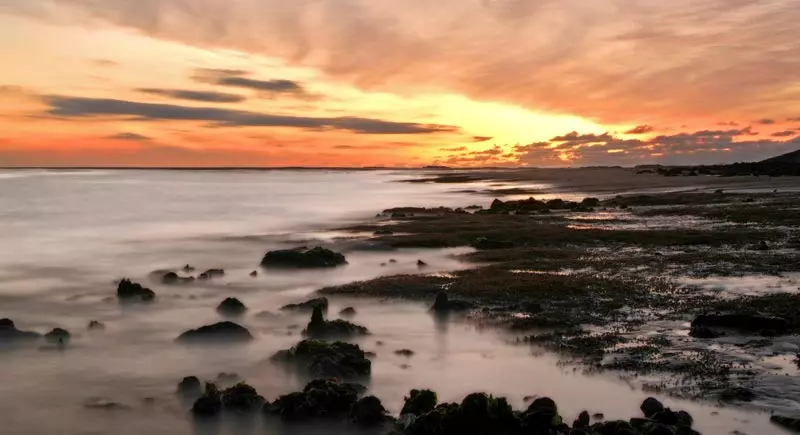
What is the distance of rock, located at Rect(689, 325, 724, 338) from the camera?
13.4 m

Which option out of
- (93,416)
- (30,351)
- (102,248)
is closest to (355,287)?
(30,351)

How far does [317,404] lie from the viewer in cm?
1035

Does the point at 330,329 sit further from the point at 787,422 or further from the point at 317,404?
the point at 787,422

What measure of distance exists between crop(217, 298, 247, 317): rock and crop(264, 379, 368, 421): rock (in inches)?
302

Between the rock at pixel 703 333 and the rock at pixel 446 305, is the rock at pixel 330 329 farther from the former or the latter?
the rock at pixel 703 333

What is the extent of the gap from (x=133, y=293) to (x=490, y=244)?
15.0 m

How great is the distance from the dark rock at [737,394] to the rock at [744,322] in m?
3.69

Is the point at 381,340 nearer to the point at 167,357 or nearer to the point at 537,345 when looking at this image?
the point at 537,345

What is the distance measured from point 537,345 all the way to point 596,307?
3.59 metres

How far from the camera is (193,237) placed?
41594 millimetres

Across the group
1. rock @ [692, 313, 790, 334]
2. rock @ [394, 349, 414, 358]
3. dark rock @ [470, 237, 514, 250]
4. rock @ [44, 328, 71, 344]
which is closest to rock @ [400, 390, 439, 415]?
rock @ [394, 349, 414, 358]

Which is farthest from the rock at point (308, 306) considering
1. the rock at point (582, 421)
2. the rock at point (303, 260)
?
the rock at point (582, 421)

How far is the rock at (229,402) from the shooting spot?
1066cm

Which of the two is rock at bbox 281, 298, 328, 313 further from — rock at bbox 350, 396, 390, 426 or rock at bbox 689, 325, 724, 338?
rock at bbox 689, 325, 724, 338
